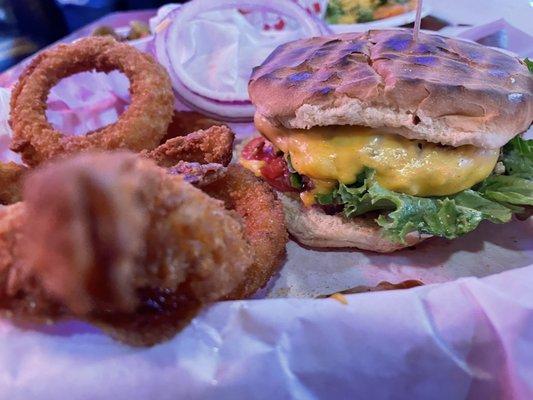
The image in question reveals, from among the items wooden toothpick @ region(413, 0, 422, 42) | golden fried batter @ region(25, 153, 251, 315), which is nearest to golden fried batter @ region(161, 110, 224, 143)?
wooden toothpick @ region(413, 0, 422, 42)

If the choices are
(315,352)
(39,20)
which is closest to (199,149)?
(315,352)

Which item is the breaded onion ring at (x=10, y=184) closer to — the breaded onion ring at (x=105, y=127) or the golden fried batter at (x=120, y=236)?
the breaded onion ring at (x=105, y=127)

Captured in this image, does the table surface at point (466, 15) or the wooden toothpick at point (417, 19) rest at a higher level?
the wooden toothpick at point (417, 19)

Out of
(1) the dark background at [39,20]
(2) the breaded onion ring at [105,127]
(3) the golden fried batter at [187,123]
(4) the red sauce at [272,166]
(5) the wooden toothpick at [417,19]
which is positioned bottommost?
(1) the dark background at [39,20]

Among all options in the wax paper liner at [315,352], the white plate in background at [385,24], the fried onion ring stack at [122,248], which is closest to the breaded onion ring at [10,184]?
the fried onion ring stack at [122,248]

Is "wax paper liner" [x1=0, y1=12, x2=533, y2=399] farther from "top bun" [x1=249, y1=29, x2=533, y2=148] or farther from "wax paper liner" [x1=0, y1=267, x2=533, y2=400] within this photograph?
"top bun" [x1=249, y1=29, x2=533, y2=148]

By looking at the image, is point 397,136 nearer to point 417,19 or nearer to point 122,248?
point 417,19
